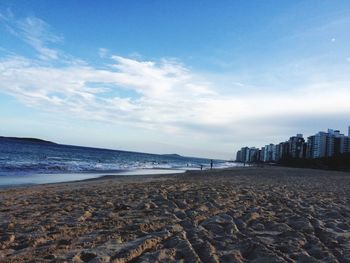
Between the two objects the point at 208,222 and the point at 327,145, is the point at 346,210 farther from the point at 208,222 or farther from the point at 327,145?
the point at 327,145

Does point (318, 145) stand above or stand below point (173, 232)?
above

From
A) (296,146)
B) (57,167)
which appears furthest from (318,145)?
(57,167)

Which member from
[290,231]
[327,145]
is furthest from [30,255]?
[327,145]

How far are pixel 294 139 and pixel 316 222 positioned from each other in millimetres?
156113

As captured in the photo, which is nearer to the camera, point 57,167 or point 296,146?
point 57,167

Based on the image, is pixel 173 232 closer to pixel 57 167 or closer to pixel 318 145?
pixel 57 167

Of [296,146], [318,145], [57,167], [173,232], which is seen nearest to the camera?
[173,232]

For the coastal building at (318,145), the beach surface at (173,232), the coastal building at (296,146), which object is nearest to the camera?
the beach surface at (173,232)

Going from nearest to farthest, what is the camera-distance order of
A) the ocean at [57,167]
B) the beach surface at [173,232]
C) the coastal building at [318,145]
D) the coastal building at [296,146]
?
the beach surface at [173,232] < the ocean at [57,167] < the coastal building at [318,145] < the coastal building at [296,146]

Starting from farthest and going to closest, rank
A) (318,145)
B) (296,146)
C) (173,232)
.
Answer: (296,146) → (318,145) → (173,232)

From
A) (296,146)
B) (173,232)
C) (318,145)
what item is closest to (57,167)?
(173,232)

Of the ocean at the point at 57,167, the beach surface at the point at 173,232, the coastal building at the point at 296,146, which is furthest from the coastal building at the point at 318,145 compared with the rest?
the beach surface at the point at 173,232

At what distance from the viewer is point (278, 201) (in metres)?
9.11

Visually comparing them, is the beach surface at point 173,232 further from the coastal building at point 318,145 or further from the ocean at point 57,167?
the coastal building at point 318,145
